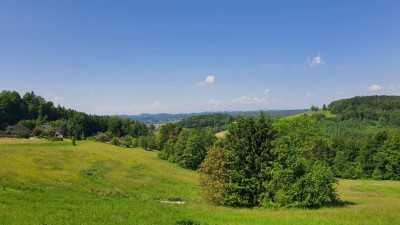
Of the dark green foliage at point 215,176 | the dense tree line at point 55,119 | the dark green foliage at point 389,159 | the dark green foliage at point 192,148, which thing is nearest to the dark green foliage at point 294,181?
the dark green foliage at point 215,176

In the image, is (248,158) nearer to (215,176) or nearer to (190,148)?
(215,176)

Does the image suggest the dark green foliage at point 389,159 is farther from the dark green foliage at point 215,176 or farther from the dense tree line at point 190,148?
the dark green foliage at point 215,176

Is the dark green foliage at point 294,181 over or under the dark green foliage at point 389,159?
over

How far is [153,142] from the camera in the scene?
13350 centimetres

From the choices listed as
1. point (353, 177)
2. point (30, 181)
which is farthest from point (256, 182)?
point (353, 177)

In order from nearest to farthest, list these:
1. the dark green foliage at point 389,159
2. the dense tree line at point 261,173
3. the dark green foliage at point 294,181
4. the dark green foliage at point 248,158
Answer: the dark green foliage at point 294,181
the dense tree line at point 261,173
the dark green foliage at point 248,158
the dark green foliage at point 389,159

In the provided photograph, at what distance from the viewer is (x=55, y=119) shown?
165375 millimetres

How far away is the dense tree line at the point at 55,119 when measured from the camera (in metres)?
138

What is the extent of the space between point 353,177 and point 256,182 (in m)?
74.2

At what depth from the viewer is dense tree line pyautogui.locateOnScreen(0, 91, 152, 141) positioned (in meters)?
138

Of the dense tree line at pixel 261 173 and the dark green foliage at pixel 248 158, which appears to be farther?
the dark green foliage at pixel 248 158

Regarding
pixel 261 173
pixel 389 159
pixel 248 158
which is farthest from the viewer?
pixel 389 159

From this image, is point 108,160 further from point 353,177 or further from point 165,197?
point 353,177

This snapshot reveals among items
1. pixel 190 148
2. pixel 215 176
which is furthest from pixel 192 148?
pixel 215 176
